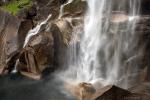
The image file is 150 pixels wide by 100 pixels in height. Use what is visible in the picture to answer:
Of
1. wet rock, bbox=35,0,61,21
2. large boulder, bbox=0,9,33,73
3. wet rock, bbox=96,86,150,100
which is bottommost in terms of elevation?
wet rock, bbox=96,86,150,100

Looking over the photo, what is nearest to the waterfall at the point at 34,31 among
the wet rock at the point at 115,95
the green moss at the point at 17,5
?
the green moss at the point at 17,5

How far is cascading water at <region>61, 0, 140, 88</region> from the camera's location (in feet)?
100

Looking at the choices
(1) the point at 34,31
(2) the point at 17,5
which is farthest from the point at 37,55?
(2) the point at 17,5

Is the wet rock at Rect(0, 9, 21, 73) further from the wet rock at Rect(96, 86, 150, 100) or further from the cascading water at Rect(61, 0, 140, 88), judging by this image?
the wet rock at Rect(96, 86, 150, 100)

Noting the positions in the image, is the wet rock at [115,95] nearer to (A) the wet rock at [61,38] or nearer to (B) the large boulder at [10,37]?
(A) the wet rock at [61,38]

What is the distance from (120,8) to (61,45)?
7456mm

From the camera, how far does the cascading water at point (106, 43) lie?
3052 cm

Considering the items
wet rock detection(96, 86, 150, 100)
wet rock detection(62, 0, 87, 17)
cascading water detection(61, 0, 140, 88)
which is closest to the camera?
wet rock detection(96, 86, 150, 100)

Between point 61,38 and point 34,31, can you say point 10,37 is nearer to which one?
point 34,31

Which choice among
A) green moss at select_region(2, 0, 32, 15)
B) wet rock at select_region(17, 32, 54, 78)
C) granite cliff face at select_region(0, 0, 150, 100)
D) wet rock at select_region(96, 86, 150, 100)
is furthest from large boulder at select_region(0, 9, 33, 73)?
wet rock at select_region(96, 86, 150, 100)

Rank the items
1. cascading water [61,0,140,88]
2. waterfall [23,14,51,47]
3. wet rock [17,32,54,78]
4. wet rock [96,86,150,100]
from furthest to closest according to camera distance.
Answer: waterfall [23,14,51,47], wet rock [17,32,54,78], cascading water [61,0,140,88], wet rock [96,86,150,100]

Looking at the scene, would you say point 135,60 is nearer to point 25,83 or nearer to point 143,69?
point 143,69

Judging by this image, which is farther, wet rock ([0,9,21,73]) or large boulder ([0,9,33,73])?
wet rock ([0,9,21,73])

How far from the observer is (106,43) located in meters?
32.2
